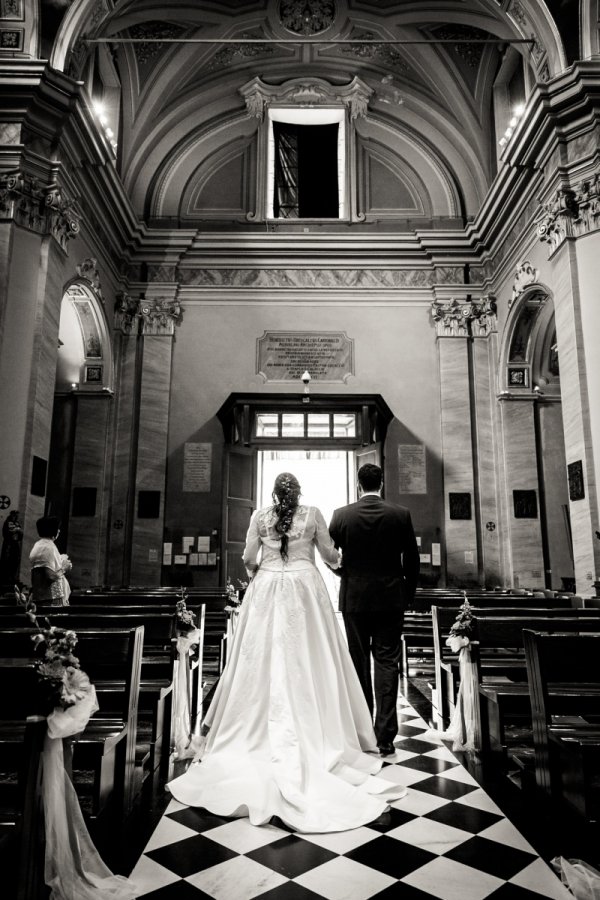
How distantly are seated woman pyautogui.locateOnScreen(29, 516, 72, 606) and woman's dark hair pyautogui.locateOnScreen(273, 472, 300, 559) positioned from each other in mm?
2952

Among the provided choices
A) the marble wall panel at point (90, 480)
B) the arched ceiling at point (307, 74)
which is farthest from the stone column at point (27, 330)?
the arched ceiling at point (307, 74)

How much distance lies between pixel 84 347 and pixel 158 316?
1520 mm

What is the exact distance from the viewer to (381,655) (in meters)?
4.18

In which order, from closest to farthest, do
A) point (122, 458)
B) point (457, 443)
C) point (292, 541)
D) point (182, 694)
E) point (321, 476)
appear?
point (292, 541), point (182, 694), point (122, 458), point (457, 443), point (321, 476)

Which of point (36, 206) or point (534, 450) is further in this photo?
point (534, 450)

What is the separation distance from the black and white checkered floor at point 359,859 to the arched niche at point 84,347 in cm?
893

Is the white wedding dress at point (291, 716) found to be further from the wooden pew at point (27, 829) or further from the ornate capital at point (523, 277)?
the ornate capital at point (523, 277)

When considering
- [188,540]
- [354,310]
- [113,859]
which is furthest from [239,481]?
[113,859]

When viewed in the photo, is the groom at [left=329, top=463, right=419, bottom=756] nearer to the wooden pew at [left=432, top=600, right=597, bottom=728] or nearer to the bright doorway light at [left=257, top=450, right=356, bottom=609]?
the wooden pew at [left=432, top=600, right=597, bottom=728]

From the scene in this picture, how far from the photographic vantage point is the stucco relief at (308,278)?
12492 millimetres

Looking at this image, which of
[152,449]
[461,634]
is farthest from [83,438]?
[461,634]

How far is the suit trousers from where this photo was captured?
4105 mm

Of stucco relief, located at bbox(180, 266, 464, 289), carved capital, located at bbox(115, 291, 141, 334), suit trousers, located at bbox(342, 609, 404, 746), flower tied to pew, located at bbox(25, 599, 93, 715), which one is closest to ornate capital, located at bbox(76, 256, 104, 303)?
carved capital, located at bbox(115, 291, 141, 334)

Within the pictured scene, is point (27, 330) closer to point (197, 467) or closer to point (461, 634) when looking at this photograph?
point (197, 467)
